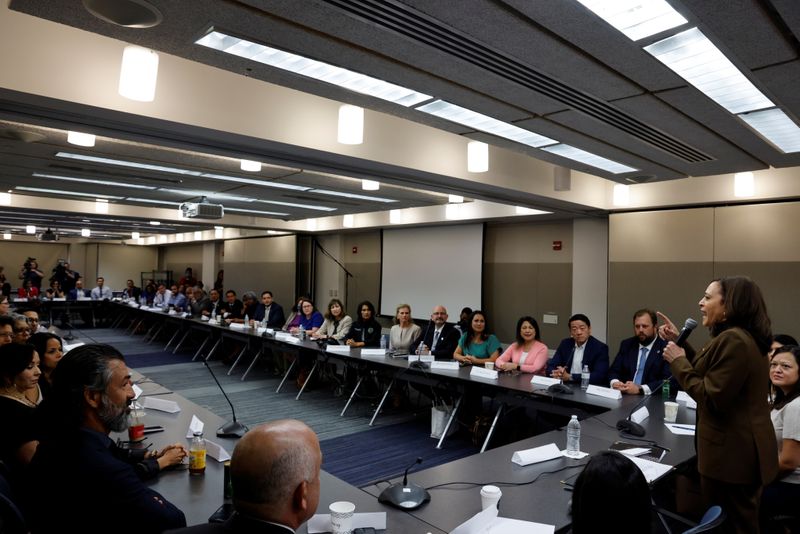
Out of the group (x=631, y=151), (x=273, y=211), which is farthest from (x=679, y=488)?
(x=273, y=211)

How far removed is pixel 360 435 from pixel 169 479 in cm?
279

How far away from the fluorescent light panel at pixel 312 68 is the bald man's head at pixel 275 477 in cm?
154

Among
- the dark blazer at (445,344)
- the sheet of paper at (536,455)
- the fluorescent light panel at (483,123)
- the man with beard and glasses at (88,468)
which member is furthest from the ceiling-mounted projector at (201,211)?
the sheet of paper at (536,455)

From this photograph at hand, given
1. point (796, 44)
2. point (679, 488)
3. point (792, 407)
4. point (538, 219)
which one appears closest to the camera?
point (796, 44)

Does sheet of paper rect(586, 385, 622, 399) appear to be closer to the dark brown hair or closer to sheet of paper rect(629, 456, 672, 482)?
sheet of paper rect(629, 456, 672, 482)

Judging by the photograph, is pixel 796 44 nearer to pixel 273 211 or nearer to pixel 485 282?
pixel 485 282

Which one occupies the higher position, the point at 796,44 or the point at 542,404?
the point at 796,44

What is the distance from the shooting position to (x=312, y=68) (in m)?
2.25

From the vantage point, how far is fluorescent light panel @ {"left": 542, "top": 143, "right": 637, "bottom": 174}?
3.54m

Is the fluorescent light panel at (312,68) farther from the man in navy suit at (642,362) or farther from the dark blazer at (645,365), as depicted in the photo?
the dark blazer at (645,365)

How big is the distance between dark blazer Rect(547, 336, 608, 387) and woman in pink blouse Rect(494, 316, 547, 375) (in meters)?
0.11

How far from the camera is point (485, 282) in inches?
300

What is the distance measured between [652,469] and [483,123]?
2034mm

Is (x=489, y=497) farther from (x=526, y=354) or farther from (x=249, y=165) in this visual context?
(x=249, y=165)
